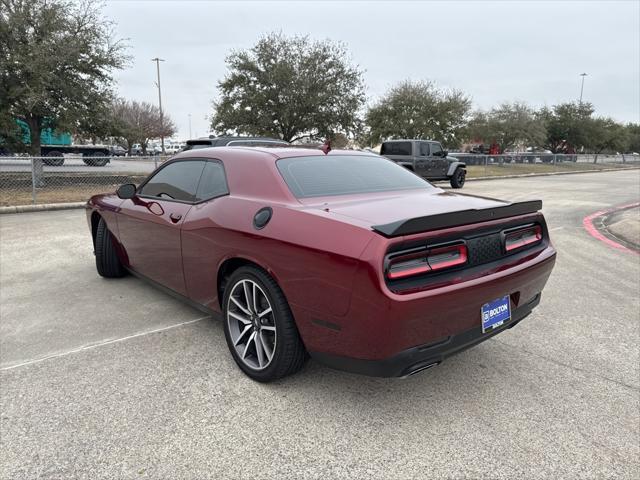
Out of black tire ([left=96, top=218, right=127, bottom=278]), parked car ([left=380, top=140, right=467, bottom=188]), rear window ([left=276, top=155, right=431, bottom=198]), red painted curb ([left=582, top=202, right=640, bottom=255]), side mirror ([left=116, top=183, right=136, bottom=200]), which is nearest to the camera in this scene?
rear window ([left=276, top=155, right=431, bottom=198])

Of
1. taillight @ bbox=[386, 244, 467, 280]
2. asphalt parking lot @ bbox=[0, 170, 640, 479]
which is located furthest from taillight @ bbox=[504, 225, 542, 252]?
asphalt parking lot @ bbox=[0, 170, 640, 479]

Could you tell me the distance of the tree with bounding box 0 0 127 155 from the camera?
12.7 meters

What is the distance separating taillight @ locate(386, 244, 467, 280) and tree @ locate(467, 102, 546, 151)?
121 ft

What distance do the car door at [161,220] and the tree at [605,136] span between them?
48.4m

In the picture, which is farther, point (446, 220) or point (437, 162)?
point (437, 162)

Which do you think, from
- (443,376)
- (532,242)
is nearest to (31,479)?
(443,376)

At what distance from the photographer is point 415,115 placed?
31.5 meters

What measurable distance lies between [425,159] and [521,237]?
1459 centimetres

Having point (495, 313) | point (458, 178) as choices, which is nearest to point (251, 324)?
point (495, 313)

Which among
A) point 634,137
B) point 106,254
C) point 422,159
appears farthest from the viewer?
point 634,137

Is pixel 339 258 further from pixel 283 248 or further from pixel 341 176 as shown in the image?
pixel 341 176

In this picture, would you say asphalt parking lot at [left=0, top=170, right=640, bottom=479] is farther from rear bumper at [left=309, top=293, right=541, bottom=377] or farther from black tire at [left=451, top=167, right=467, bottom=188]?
black tire at [left=451, top=167, right=467, bottom=188]

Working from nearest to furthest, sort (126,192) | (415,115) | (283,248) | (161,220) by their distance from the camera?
(283,248) < (161,220) < (126,192) < (415,115)

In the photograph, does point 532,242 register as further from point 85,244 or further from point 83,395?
point 85,244
